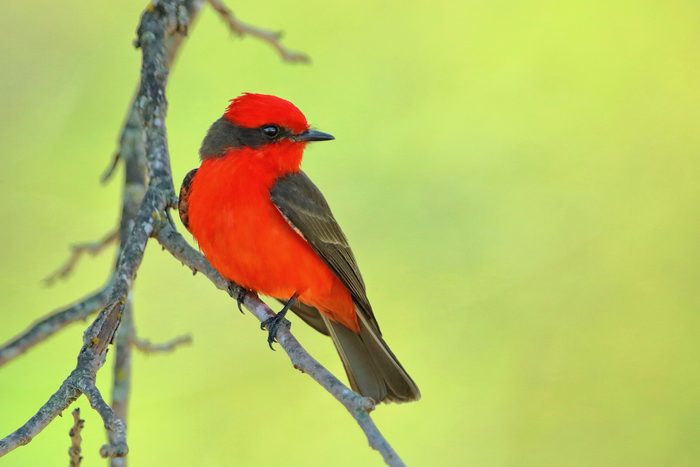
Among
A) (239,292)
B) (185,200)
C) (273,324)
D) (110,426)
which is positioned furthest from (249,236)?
(110,426)

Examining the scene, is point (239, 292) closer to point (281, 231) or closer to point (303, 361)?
point (281, 231)

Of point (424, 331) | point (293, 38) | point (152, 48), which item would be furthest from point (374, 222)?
point (152, 48)

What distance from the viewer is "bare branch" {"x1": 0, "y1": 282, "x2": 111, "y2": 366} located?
4.57 meters

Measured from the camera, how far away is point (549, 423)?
275 inches

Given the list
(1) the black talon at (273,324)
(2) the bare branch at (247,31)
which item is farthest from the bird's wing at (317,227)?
(2) the bare branch at (247,31)

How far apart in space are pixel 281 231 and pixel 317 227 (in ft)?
0.67

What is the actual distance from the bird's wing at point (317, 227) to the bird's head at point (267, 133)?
163 millimetres

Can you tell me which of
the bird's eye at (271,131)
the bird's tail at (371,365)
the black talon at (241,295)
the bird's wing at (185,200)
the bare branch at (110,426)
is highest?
the bird's eye at (271,131)

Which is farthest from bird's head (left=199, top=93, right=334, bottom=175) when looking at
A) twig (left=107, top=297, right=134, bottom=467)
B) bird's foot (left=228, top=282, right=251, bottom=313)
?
twig (left=107, top=297, right=134, bottom=467)

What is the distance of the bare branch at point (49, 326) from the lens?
457 centimetres

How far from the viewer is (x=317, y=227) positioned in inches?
215

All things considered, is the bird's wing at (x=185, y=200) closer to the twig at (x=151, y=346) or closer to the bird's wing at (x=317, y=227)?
the bird's wing at (x=317, y=227)

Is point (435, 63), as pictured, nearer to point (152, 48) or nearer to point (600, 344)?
point (600, 344)

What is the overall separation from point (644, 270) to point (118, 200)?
3.77m
